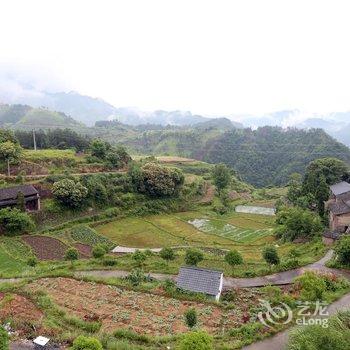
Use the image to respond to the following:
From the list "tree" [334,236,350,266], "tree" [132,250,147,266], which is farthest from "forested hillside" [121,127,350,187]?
"tree" [132,250,147,266]

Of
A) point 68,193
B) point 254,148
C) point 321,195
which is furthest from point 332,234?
point 254,148

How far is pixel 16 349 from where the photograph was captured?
768 inches

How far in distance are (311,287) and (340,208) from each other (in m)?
19.7

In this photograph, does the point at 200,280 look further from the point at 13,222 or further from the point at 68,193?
the point at 68,193

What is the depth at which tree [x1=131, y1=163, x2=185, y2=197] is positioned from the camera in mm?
59375

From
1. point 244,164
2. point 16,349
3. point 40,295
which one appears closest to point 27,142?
point 40,295

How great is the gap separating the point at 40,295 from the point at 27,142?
54.4 metres

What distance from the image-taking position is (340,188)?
50562mm

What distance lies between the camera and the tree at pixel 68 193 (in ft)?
167

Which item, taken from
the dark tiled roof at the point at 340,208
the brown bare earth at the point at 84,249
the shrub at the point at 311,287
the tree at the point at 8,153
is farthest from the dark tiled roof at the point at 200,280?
the tree at the point at 8,153

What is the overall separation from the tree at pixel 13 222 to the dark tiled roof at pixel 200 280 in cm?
2347

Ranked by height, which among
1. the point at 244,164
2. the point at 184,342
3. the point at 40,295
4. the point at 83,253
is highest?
A: the point at 184,342

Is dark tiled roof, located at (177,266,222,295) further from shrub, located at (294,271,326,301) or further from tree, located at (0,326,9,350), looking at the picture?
tree, located at (0,326,9,350)

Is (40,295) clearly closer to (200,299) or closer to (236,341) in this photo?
(200,299)
